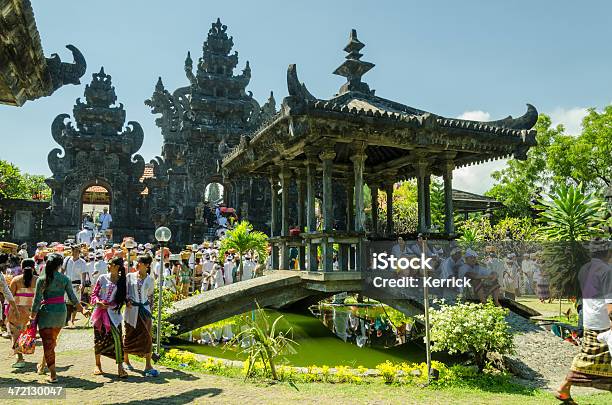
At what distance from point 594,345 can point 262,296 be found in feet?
24.0

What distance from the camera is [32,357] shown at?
8.22 meters

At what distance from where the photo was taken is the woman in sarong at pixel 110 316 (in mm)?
7125

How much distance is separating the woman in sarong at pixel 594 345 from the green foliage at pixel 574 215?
20.4 feet

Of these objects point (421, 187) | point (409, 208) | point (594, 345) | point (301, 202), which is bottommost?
point (594, 345)

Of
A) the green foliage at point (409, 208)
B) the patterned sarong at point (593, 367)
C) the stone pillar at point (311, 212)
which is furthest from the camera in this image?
the green foliage at point (409, 208)

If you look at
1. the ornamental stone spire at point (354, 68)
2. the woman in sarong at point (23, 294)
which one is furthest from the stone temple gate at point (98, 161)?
the woman in sarong at point (23, 294)

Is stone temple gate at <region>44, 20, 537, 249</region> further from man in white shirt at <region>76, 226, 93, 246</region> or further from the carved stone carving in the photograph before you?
man in white shirt at <region>76, 226, 93, 246</region>

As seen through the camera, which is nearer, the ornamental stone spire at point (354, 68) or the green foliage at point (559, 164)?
the ornamental stone spire at point (354, 68)

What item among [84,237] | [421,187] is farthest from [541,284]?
[84,237]

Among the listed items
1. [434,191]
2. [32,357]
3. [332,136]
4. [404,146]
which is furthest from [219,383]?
[434,191]

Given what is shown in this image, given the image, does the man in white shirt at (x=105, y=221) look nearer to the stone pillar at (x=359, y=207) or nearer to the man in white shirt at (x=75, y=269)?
the man in white shirt at (x=75, y=269)

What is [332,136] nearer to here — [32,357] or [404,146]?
[404,146]

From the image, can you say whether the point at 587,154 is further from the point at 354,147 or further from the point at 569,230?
the point at 354,147

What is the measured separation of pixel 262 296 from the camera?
1131 centimetres
